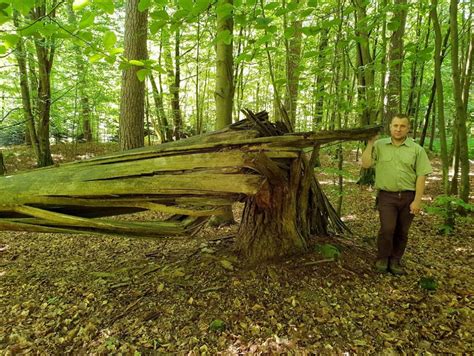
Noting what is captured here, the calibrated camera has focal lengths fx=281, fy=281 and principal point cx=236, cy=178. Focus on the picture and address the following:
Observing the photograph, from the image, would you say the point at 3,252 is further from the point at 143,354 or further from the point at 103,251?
the point at 143,354

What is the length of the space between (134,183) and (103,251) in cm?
216

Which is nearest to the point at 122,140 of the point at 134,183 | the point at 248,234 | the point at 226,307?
the point at 134,183

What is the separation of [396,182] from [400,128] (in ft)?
1.95

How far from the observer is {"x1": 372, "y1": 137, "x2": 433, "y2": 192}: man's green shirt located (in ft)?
10.1

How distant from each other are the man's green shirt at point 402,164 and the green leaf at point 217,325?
229 centimetres

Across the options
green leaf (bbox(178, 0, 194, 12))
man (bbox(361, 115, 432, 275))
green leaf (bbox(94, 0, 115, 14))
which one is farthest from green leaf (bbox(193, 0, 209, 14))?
man (bbox(361, 115, 432, 275))

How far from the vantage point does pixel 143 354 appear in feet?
7.70

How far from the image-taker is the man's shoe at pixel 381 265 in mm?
3291

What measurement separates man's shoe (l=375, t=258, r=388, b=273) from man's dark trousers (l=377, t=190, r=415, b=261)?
4cm

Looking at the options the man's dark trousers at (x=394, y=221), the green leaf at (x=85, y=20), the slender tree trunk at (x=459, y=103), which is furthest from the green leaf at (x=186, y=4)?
the slender tree trunk at (x=459, y=103)

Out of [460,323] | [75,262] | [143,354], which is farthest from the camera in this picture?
[75,262]

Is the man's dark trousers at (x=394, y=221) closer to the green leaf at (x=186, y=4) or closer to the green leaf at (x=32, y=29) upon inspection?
the green leaf at (x=186, y=4)

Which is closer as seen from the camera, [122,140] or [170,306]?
[170,306]

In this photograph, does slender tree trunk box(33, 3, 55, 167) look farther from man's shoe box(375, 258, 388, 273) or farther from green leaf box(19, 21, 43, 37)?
man's shoe box(375, 258, 388, 273)
